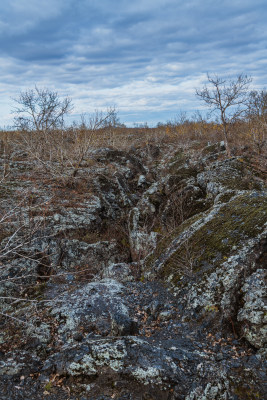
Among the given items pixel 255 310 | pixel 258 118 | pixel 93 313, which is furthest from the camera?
pixel 258 118

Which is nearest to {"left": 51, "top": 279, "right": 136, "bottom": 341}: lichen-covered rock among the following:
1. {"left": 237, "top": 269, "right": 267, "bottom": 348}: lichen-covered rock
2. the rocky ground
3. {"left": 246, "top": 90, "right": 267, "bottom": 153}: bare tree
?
the rocky ground

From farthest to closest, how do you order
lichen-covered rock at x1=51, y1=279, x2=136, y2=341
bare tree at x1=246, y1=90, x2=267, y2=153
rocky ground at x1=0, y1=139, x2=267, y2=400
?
bare tree at x1=246, y1=90, x2=267, y2=153, lichen-covered rock at x1=51, y1=279, x2=136, y2=341, rocky ground at x1=0, y1=139, x2=267, y2=400

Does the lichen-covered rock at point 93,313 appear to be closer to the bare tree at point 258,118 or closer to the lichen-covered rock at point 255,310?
the lichen-covered rock at point 255,310

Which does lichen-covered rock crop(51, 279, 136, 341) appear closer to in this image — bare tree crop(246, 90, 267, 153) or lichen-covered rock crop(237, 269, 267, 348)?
lichen-covered rock crop(237, 269, 267, 348)

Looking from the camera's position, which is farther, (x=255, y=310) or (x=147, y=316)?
(x=147, y=316)

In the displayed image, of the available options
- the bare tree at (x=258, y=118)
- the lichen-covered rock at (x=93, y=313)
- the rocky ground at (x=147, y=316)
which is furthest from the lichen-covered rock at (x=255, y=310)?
the bare tree at (x=258, y=118)

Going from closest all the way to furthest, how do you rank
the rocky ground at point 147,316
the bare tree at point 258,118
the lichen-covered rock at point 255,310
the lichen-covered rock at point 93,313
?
the rocky ground at point 147,316 < the lichen-covered rock at point 255,310 < the lichen-covered rock at point 93,313 < the bare tree at point 258,118

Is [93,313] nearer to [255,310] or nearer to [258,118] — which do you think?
[255,310]

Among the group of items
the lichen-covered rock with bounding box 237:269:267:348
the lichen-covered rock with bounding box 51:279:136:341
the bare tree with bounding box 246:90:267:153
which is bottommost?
the lichen-covered rock with bounding box 51:279:136:341

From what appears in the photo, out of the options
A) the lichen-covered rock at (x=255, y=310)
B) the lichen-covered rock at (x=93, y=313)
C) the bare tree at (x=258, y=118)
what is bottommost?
Result: the lichen-covered rock at (x=93, y=313)

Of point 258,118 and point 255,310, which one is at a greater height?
point 258,118

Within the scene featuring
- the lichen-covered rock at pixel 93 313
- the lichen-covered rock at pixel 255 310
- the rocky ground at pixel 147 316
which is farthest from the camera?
the lichen-covered rock at pixel 93 313

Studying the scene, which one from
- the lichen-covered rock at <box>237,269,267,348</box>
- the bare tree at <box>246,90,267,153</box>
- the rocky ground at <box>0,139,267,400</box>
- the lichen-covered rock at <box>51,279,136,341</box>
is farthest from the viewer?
the bare tree at <box>246,90,267,153</box>

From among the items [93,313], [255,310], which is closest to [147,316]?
[93,313]
